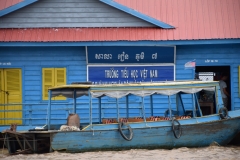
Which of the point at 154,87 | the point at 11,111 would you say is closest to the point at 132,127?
the point at 154,87

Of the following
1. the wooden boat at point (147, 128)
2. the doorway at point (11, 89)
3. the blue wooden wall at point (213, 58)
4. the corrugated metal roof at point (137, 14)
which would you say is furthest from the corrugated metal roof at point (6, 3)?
the blue wooden wall at point (213, 58)

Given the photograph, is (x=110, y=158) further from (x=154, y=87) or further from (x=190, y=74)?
(x=190, y=74)

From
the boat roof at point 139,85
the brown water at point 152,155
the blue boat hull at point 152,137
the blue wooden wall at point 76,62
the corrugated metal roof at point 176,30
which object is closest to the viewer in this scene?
the brown water at point 152,155

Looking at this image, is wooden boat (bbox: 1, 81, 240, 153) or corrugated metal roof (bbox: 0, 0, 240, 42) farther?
corrugated metal roof (bbox: 0, 0, 240, 42)

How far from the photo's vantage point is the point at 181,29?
18.7m

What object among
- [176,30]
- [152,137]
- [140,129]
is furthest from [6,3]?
[152,137]

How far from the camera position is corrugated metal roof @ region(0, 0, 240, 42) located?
18.2 meters

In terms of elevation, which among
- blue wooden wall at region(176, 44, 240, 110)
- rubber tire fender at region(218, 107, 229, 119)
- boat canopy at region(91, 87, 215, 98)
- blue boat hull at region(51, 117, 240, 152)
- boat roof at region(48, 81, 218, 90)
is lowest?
blue boat hull at region(51, 117, 240, 152)

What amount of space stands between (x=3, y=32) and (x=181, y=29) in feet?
19.4

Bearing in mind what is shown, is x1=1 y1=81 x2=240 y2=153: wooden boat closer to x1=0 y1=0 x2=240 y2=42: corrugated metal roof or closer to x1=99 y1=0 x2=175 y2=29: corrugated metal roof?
x1=0 y1=0 x2=240 y2=42: corrugated metal roof

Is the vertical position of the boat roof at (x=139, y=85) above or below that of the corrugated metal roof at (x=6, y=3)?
below

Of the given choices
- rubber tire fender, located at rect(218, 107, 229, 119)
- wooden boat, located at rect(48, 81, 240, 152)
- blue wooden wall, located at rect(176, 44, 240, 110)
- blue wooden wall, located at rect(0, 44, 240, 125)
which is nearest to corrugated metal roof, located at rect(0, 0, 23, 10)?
blue wooden wall, located at rect(0, 44, 240, 125)

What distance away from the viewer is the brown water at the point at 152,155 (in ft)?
47.1

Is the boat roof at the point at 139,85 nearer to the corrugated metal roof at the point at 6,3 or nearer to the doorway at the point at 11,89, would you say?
the doorway at the point at 11,89
